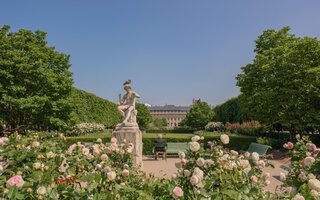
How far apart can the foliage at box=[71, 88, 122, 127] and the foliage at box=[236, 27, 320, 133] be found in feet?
52.0

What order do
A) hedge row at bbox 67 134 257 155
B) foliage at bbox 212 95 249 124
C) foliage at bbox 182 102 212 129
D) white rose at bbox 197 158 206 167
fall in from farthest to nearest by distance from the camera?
foliage at bbox 182 102 212 129 < foliage at bbox 212 95 249 124 < hedge row at bbox 67 134 257 155 < white rose at bbox 197 158 206 167

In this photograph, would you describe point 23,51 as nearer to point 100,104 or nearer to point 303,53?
point 100,104

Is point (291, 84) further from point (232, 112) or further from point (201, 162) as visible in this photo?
point (232, 112)

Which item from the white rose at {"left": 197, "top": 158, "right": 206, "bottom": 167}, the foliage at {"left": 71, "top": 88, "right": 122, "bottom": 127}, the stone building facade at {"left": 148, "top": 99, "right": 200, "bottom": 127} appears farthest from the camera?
the stone building facade at {"left": 148, "top": 99, "right": 200, "bottom": 127}

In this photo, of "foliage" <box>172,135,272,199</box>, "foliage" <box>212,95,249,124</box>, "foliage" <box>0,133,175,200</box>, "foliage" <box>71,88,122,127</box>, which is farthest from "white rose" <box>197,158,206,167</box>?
"foliage" <box>212,95,249,124</box>

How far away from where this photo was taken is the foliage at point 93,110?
65.7 ft

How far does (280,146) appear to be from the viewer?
11367mm

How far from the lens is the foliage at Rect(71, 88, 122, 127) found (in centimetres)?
2002

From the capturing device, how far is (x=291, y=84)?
427 inches

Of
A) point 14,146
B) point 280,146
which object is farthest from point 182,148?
point 14,146

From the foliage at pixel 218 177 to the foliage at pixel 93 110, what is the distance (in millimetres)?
17897

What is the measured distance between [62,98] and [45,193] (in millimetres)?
13380

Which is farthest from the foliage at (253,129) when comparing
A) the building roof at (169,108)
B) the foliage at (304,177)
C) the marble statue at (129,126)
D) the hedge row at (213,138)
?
the building roof at (169,108)

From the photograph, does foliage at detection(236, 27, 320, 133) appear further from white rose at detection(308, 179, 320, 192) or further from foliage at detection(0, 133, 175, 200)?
foliage at detection(0, 133, 175, 200)
